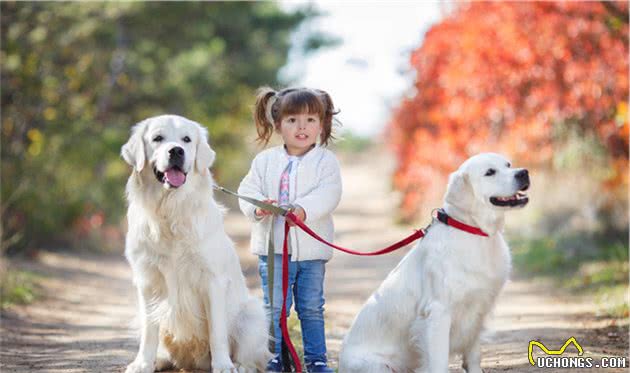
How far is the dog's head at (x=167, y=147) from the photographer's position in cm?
482

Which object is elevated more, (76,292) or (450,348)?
(76,292)

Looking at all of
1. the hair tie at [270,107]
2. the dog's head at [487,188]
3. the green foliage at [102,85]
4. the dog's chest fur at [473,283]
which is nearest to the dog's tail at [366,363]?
the dog's chest fur at [473,283]

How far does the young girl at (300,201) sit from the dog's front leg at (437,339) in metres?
0.94

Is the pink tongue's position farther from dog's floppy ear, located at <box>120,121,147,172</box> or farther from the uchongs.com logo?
the uchongs.com logo

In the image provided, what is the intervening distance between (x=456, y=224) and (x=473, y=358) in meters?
0.82

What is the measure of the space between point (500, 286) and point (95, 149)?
11.4m

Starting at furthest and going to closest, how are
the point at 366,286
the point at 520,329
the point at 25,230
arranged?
the point at 25,230 < the point at 366,286 < the point at 520,329

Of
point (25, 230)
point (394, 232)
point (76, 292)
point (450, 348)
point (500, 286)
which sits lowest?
point (450, 348)

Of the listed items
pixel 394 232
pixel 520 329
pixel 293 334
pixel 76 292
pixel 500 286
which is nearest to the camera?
pixel 500 286

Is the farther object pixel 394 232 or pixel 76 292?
pixel 394 232

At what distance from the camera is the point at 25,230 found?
12516 mm

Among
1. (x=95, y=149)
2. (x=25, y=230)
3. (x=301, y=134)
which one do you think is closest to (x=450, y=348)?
(x=301, y=134)

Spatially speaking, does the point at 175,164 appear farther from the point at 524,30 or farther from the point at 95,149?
the point at 95,149

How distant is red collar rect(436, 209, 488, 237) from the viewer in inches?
181
